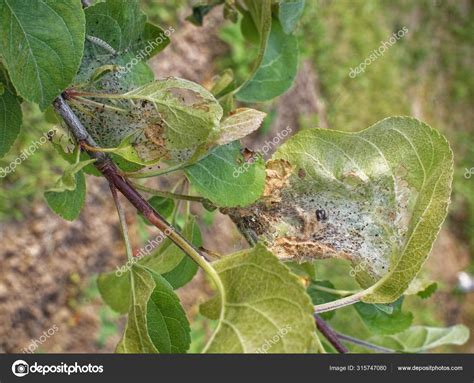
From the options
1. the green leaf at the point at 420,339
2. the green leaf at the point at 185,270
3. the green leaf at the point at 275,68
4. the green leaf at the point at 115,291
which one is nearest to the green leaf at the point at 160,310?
the green leaf at the point at 185,270

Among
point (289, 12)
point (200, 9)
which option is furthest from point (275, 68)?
point (200, 9)

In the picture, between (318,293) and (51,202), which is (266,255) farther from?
(318,293)

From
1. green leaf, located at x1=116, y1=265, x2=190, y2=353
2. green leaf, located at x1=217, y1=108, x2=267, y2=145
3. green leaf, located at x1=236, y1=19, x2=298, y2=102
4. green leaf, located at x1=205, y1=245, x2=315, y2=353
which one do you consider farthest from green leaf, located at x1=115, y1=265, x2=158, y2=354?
green leaf, located at x1=236, y1=19, x2=298, y2=102

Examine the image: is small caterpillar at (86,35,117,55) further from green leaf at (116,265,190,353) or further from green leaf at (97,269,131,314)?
green leaf at (97,269,131,314)

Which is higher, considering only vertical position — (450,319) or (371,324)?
(371,324)

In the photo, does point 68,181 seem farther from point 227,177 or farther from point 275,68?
point 275,68

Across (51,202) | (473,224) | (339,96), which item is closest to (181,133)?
(51,202)
